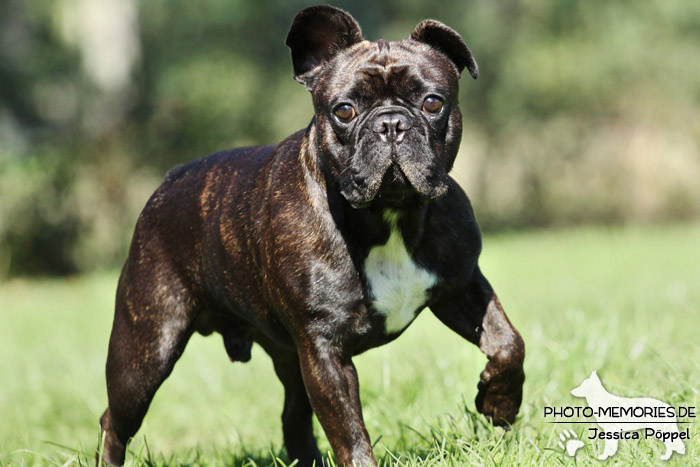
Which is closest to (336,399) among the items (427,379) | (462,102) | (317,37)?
(317,37)

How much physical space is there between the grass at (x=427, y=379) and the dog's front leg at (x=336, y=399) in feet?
0.95

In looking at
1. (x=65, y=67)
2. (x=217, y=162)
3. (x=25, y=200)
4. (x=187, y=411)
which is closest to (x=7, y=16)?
(x=65, y=67)

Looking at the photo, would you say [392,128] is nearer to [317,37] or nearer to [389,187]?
[389,187]

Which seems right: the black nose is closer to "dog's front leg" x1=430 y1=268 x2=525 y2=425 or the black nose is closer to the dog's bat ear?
the dog's bat ear

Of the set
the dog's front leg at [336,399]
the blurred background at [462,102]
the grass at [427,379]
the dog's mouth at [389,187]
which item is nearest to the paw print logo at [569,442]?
the grass at [427,379]

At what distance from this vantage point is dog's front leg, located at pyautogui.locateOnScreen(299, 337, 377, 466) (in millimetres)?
3727

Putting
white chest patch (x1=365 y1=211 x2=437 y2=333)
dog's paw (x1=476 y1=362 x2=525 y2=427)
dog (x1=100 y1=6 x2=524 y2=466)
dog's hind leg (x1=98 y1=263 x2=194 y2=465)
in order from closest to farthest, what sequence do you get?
1. dog (x1=100 y1=6 x2=524 y2=466)
2. white chest patch (x1=365 y1=211 x2=437 y2=333)
3. dog's paw (x1=476 y1=362 x2=525 y2=427)
4. dog's hind leg (x1=98 y1=263 x2=194 y2=465)

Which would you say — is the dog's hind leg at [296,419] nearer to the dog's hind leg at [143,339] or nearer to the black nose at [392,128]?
the dog's hind leg at [143,339]

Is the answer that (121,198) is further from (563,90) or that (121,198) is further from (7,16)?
(7,16)

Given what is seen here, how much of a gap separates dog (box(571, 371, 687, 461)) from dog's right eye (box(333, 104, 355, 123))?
148 centimetres

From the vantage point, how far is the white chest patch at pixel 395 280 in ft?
12.6

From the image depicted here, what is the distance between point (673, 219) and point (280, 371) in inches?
585

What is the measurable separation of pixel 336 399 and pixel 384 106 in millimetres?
1157

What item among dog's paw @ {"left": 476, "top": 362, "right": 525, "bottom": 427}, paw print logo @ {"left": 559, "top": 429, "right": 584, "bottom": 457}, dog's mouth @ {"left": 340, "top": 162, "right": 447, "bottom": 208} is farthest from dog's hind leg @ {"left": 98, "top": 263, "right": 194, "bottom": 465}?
paw print logo @ {"left": 559, "top": 429, "right": 584, "bottom": 457}
